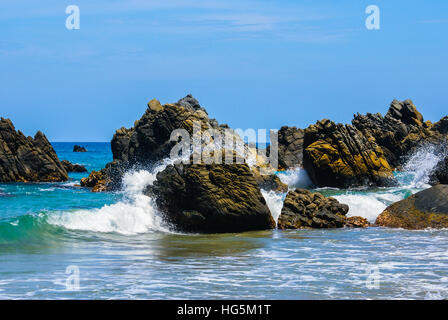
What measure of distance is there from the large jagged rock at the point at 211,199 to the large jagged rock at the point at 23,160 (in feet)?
97.6

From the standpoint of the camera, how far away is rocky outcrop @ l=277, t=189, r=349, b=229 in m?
18.6

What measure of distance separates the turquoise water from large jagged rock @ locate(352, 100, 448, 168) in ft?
114

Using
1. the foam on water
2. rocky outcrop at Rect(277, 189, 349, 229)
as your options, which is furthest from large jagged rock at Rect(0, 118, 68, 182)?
rocky outcrop at Rect(277, 189, 349, 229)

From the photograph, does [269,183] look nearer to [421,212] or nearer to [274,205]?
[274,205]

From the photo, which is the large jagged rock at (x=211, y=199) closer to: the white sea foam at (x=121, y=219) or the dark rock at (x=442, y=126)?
the white sea foam at (x=121, y=219)

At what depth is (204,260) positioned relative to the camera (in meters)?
13.2

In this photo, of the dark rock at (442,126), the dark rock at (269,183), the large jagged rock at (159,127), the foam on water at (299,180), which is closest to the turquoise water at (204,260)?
the dark rock at (269,183)

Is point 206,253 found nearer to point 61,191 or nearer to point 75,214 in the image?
point 75,214

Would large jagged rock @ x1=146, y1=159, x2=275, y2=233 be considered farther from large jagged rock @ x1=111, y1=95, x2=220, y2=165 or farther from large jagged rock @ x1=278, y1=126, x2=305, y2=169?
large jagged rock @ x1=278, y1=126, x2=305, y2=169

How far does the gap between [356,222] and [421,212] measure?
74.9 inches

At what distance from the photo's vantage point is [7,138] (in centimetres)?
4731

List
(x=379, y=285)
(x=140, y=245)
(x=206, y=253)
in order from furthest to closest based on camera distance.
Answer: (x=140, y=245), (x=206, y=253), (x=379, y=285)
